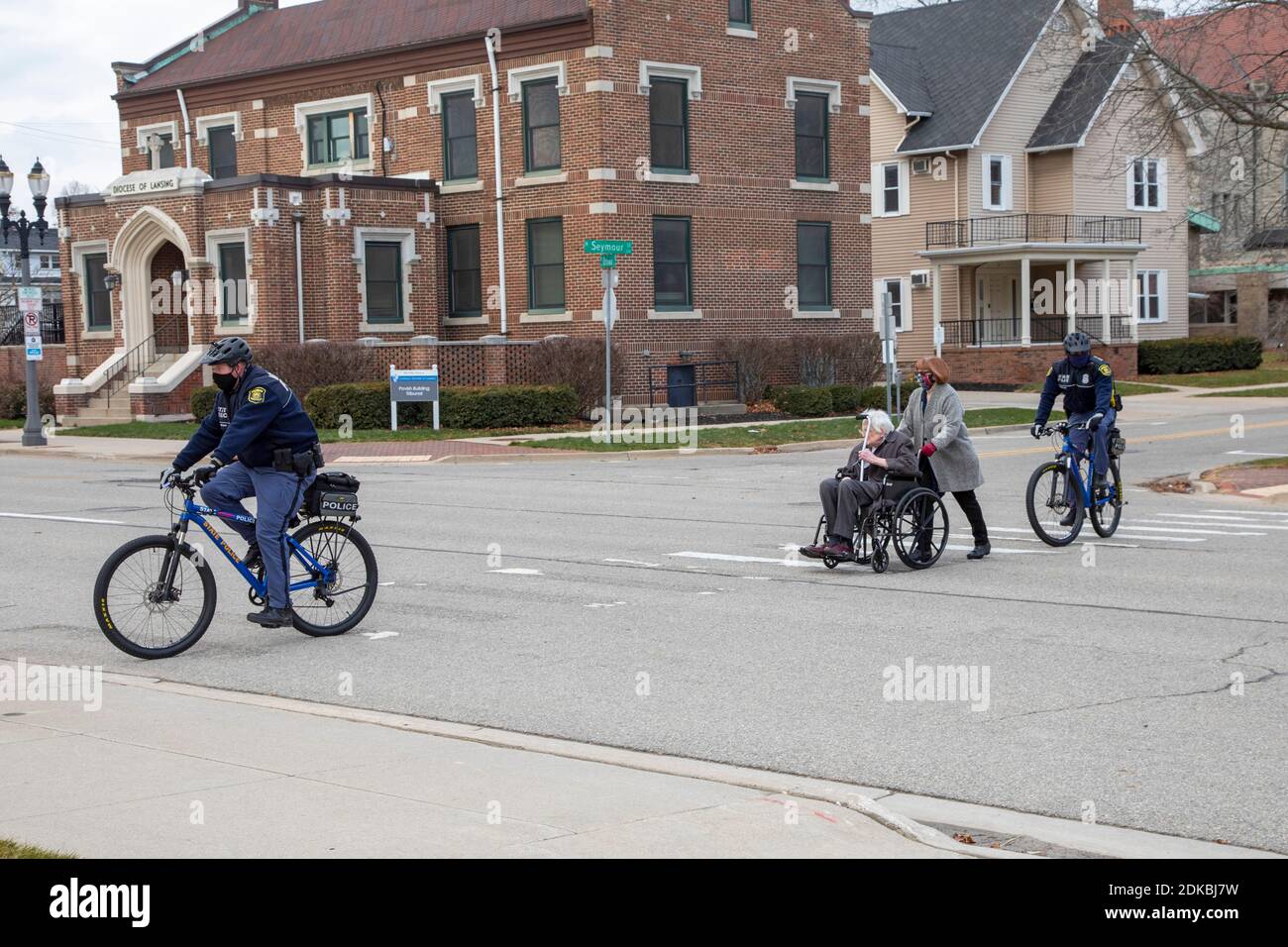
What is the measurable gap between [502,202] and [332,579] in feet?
86.9

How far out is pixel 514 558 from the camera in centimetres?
1407

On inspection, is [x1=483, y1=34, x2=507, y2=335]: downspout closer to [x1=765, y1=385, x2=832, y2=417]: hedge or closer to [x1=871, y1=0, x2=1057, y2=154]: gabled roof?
[x1=765, y1=385, x2=832, y2=417]: hedge

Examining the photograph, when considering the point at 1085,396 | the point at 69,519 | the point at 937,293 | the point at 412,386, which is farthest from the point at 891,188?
the point at 69,519

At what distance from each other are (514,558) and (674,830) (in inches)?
330

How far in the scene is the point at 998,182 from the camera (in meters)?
50.3

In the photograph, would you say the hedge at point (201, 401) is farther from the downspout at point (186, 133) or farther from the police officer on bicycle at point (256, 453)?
the police officer on bicycle at point (256, 453)

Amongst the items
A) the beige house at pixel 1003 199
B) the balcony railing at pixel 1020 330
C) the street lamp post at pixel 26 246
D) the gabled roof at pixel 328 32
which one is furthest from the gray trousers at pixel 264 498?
the balcony railing at pixel 1020 330

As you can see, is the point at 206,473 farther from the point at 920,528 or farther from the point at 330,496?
the point at 920,528

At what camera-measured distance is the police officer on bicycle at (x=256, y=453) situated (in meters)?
9.69

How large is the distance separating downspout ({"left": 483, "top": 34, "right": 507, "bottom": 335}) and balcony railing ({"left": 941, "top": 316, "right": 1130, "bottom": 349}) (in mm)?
18381

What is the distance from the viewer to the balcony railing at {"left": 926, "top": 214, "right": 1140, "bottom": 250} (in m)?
49.2

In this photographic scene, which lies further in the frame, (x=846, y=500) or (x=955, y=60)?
(x=955, y=60)

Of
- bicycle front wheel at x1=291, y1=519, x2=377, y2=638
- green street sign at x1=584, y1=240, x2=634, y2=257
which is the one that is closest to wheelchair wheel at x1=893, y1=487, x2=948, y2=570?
bicycle front wheel at x1=291, y1=519, x2=377, y2=638

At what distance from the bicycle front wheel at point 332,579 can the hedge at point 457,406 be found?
2030 centimetres
